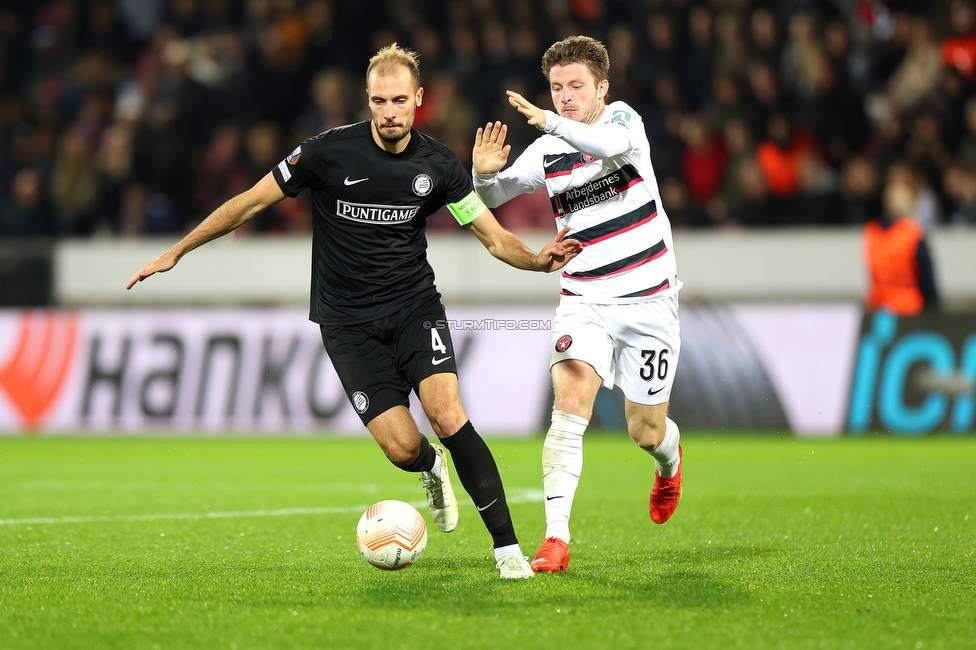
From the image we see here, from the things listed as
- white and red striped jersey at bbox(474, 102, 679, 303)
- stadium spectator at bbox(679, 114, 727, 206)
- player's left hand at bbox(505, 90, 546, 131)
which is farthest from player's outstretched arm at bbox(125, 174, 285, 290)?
stadium spectator at bbox(679, 114, 727, 206)

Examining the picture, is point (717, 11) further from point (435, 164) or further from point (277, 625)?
point (277, 625)

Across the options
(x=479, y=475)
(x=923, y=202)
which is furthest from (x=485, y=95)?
(x=479, y=475)

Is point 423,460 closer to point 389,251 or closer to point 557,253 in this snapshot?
point 389,251

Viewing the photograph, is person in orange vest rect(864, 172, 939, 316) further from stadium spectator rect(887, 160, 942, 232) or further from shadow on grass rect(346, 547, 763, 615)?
shadow on grass rect(346, 547, 763, 615)

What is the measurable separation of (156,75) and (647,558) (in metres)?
13.2

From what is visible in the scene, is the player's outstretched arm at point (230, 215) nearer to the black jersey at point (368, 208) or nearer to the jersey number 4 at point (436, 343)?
the black jersey at point (368, 208)

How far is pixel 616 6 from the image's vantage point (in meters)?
15.6

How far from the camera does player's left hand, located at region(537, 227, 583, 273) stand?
5.66m

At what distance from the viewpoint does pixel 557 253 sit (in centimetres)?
566

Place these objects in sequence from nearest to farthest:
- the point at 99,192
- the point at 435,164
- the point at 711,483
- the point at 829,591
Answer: the point at 829,591 → the point at 435,164 → the point at 711,483 → the point at 99,192

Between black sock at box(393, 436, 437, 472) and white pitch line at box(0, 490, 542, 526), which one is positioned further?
white pitch line at box(0, 490, 542, 526)

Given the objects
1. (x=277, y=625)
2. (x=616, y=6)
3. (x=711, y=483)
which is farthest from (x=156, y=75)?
(x=277, y=625)

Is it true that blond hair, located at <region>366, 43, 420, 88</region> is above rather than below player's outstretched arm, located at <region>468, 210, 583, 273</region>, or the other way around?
above

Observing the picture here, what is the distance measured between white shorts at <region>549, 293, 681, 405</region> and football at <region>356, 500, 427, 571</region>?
42.7 inches
